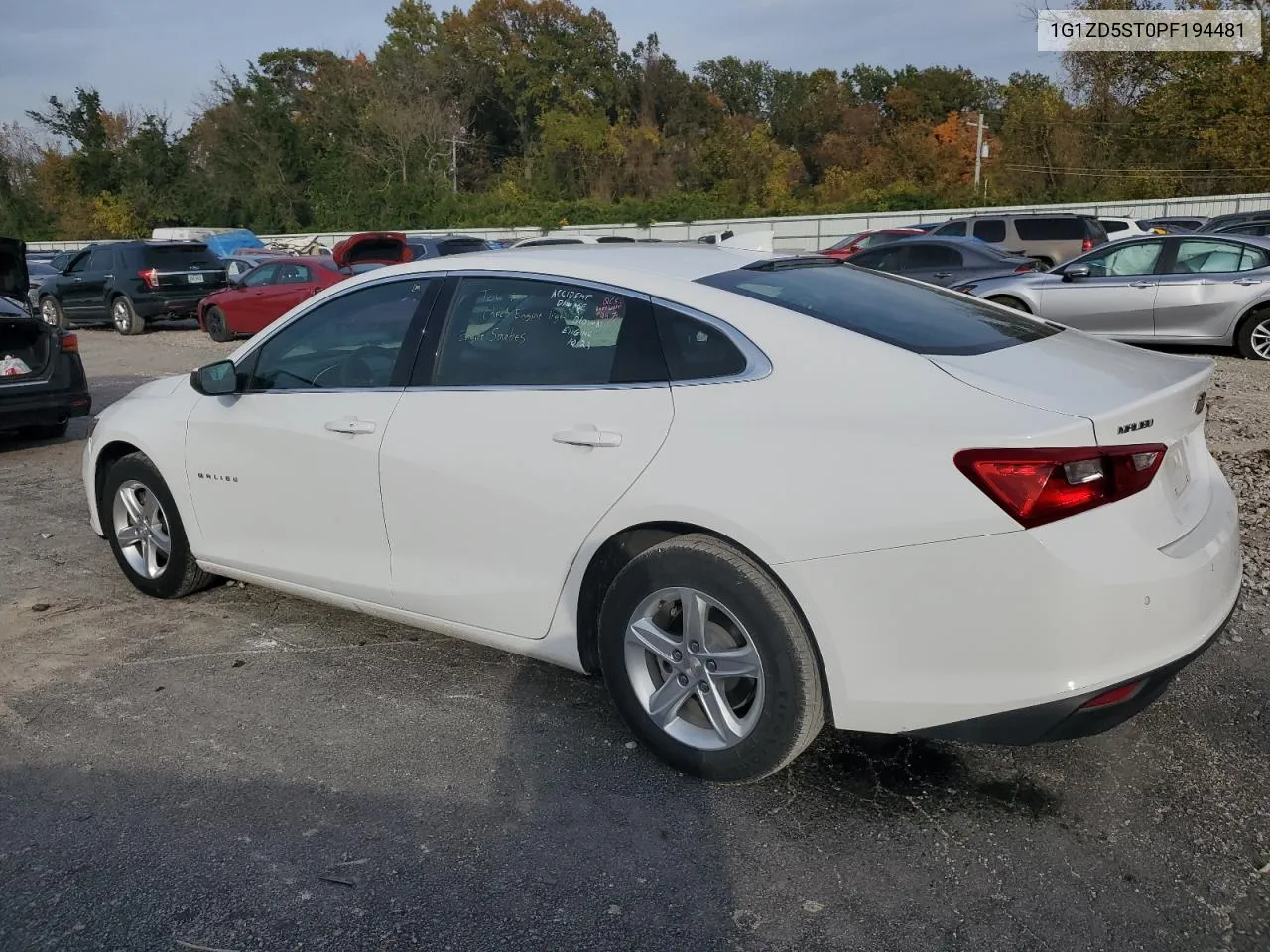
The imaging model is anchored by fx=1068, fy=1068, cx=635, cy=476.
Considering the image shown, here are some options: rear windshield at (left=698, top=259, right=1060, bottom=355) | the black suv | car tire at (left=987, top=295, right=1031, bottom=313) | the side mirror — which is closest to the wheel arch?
rear windshield at (left=698, top=259, right=1060, bottom=355)

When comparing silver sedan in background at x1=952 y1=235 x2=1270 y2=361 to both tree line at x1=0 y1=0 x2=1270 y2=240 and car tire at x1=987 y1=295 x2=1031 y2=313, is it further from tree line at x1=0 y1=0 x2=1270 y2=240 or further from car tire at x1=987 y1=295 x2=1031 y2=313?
tree line at x1=0 y1=0 x2=1270 y2=240

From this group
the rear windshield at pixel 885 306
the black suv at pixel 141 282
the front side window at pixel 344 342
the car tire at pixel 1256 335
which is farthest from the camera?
the black suv at pixel 141 282

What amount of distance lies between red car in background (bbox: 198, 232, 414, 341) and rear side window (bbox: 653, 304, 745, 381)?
13799 mm

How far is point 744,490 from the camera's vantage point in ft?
9.66

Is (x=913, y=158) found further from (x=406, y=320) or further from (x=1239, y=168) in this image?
(x=406, y=320)

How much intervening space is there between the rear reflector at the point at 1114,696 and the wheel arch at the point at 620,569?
0.66 metres

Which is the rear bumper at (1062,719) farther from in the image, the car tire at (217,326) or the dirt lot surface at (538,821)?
the car tire at (217,326)

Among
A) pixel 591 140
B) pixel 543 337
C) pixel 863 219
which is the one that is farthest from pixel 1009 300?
pixel 591 140

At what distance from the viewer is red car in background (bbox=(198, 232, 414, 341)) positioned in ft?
54.2

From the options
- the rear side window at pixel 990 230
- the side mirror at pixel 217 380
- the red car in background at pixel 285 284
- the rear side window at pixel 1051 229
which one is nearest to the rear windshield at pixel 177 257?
the red car in background at pixel 285 284

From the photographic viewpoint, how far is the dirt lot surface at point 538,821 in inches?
104

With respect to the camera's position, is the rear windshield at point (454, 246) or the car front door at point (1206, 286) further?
the rear windshield at point (454, 246)

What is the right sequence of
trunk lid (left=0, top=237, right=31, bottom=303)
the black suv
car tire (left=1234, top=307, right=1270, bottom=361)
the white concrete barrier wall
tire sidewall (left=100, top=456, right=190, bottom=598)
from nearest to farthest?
tire sidewall (left=100, top=456, right=190, bottom=598)
trunk lid (left=0, top=237, right=31, bottom=303)
car tire (left=1234, top=307, right=1270, bottom=361)
the black suv
the white concrete barrier wall

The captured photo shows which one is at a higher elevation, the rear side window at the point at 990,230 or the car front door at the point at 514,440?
the rear side window at the point at 990,230
